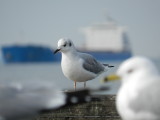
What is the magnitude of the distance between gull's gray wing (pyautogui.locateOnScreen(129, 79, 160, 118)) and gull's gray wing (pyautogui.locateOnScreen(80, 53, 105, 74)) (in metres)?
2.86

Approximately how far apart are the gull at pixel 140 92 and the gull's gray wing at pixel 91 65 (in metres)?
2.80

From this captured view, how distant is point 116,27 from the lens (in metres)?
71.8

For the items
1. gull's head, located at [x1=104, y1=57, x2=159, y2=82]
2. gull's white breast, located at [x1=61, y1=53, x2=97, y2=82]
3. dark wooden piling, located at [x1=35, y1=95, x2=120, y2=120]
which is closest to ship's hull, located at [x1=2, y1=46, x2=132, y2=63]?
gull's white breast, located at [x1=61, y1=53, x2=97, y2=82]

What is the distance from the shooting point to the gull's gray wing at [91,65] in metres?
5.85

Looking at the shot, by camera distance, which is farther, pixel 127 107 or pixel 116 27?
pixel 116 27

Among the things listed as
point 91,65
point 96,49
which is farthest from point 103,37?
point 91,65

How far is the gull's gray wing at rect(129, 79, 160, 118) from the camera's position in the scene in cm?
287

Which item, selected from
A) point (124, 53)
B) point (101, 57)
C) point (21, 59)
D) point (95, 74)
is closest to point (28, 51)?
point (21, 59)

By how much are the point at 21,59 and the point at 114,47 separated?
16.7 metres

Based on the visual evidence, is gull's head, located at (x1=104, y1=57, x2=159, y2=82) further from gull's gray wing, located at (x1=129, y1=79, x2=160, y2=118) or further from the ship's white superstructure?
the ship's white superstructure

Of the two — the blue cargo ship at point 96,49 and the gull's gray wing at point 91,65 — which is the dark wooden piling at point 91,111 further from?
the blue cargo ship at point 96,49

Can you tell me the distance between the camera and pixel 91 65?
6.05 metres

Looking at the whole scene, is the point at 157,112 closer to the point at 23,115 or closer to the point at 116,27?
the point at 23,115

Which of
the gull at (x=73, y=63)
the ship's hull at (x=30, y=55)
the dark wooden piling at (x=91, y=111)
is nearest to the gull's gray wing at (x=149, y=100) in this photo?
the dark wooden piling at (x=91, y=111)
